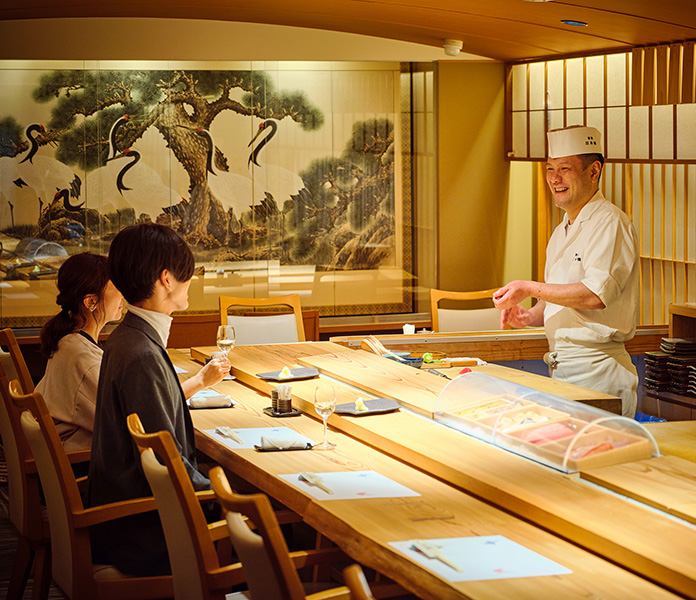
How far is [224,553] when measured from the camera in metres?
2.81

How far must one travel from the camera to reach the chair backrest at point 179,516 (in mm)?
2035

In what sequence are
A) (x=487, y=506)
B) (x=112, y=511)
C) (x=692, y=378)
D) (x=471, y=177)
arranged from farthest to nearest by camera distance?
(x=471, y=177), (x=692, y=378), (x=112, y=511), (x=487, y=506)

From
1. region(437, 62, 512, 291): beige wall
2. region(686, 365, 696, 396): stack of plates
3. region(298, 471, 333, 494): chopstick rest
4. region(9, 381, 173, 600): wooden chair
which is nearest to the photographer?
region(298, 471, 333, 494): chopstick rest

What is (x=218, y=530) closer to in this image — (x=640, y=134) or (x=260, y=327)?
(x=260, y=327)

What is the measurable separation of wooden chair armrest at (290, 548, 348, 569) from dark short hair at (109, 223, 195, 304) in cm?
88

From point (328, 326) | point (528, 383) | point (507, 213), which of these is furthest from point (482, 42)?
point (528, 383)

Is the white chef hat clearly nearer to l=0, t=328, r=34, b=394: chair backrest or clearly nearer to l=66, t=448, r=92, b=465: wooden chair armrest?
l=66, t=448, r=92, b=465: wooden chair armrest

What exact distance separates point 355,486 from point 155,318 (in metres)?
0.76

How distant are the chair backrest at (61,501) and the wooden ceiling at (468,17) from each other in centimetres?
365

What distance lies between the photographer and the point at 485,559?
6.14 feet

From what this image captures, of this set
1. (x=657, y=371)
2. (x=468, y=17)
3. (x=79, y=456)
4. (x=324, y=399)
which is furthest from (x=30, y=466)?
(x=468, y=17)

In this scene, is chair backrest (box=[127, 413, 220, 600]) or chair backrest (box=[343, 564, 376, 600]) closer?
chair backrest (box=[343, 564, 376, 600])

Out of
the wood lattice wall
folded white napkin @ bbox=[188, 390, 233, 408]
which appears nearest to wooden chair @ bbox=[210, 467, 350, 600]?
folded white napkin @ bbox=[188, 390, 233, 408]

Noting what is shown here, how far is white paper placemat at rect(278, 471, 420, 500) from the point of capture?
2.29m
